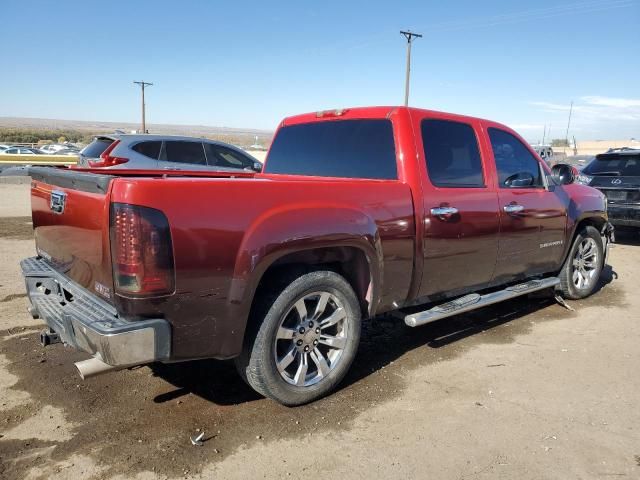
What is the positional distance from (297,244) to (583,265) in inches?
171

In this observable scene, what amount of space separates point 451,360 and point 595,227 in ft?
10.2

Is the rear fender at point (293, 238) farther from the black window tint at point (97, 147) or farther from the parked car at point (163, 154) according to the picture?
the black window tint at point (97, 147)

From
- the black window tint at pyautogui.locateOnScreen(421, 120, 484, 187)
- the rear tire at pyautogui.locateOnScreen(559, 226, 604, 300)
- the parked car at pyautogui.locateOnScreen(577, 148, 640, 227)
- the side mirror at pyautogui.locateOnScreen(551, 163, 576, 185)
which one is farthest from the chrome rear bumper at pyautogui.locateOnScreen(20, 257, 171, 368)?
the parked car at pyautogui.locateOnScreen(577, 148, 640, 227)

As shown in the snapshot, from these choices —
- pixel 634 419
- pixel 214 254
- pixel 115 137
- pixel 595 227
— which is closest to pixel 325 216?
pixel 214 254

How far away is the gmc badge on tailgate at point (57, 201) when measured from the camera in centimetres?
309

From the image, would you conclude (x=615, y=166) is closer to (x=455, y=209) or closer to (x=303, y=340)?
(x=455, y=209)

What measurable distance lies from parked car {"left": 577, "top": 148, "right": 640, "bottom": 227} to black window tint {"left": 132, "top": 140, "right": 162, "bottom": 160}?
7.68 metres

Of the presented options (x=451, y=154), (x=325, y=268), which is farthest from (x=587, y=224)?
(x=325, y=268)

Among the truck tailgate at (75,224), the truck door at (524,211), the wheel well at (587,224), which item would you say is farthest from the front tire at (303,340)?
the wheel well at (587,224)

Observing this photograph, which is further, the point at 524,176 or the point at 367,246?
the point at 524,176

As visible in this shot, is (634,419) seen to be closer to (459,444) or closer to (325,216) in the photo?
(459,444)

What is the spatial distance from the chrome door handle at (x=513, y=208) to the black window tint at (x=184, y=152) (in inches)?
261

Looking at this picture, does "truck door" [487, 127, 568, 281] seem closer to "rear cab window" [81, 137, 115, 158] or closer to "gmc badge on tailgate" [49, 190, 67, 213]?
"gmc badge on tailgate" [49, 190, 67, 213]

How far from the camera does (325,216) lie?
3.15 meters
